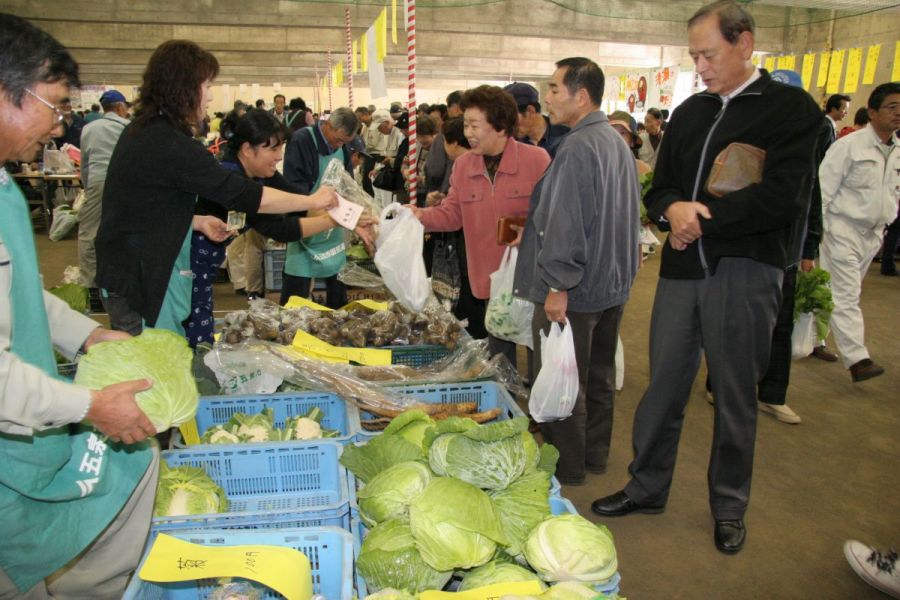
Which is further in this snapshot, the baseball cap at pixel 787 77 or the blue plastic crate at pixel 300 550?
the baseball cap at pixel 787 77

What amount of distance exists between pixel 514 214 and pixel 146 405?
2.26 m

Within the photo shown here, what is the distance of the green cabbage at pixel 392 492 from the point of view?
1677mm

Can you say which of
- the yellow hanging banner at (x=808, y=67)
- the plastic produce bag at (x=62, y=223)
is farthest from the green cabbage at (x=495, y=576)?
the yellow hanging banner at (x=808, y=67)

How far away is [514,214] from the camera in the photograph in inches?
132

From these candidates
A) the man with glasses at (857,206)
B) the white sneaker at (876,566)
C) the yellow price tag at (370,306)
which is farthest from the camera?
the man with glasses at (857,206)

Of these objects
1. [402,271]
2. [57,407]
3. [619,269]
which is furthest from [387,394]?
[57,407]

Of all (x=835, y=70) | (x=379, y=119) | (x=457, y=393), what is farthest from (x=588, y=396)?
(x=835, y=70)

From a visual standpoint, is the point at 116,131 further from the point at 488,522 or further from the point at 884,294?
the point at 884,294

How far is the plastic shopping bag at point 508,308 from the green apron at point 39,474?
6.78 feet

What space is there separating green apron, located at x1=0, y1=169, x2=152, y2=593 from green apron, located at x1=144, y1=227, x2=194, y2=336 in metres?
1.05

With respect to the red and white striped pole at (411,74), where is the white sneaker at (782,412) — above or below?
below

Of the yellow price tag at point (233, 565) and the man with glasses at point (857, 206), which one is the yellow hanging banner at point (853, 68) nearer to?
the man with glasses at point (857, 206)

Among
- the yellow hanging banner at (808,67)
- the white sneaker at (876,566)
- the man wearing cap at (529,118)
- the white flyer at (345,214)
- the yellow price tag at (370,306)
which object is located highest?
the yellow hanging banner at (808,67)

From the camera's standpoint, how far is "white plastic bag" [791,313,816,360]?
14.4ft
